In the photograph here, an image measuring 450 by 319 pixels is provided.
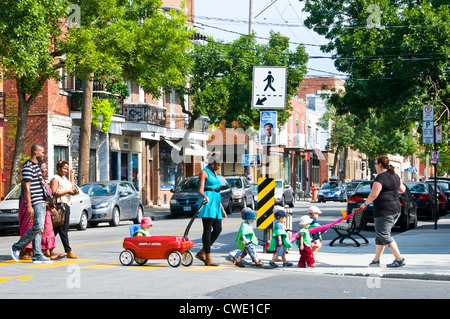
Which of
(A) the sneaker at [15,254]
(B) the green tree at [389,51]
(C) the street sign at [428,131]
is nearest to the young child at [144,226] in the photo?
(A) the sneaker at [15,254]

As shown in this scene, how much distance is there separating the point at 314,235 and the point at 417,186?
593 inches

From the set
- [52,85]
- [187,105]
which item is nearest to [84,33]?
[52,85]

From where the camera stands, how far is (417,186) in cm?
2723

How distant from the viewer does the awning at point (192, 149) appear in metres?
43.3

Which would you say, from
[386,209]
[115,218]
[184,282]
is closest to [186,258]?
[184,282]

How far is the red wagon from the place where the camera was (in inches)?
472

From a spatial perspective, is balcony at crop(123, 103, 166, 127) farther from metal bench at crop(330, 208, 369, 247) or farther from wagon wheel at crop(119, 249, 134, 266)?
wagon wheel at crop(119, 249, 134, 266)

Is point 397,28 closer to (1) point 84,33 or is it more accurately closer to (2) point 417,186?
(2) point 417,186

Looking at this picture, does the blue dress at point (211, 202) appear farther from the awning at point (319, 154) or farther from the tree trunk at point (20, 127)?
the awning at point (319, 154)

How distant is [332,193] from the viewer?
5216cm

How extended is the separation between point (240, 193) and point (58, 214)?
70.8 feet

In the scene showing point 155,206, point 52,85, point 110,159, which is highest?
point 52,85

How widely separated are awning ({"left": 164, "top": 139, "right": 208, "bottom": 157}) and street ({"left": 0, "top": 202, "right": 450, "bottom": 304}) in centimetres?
2978
